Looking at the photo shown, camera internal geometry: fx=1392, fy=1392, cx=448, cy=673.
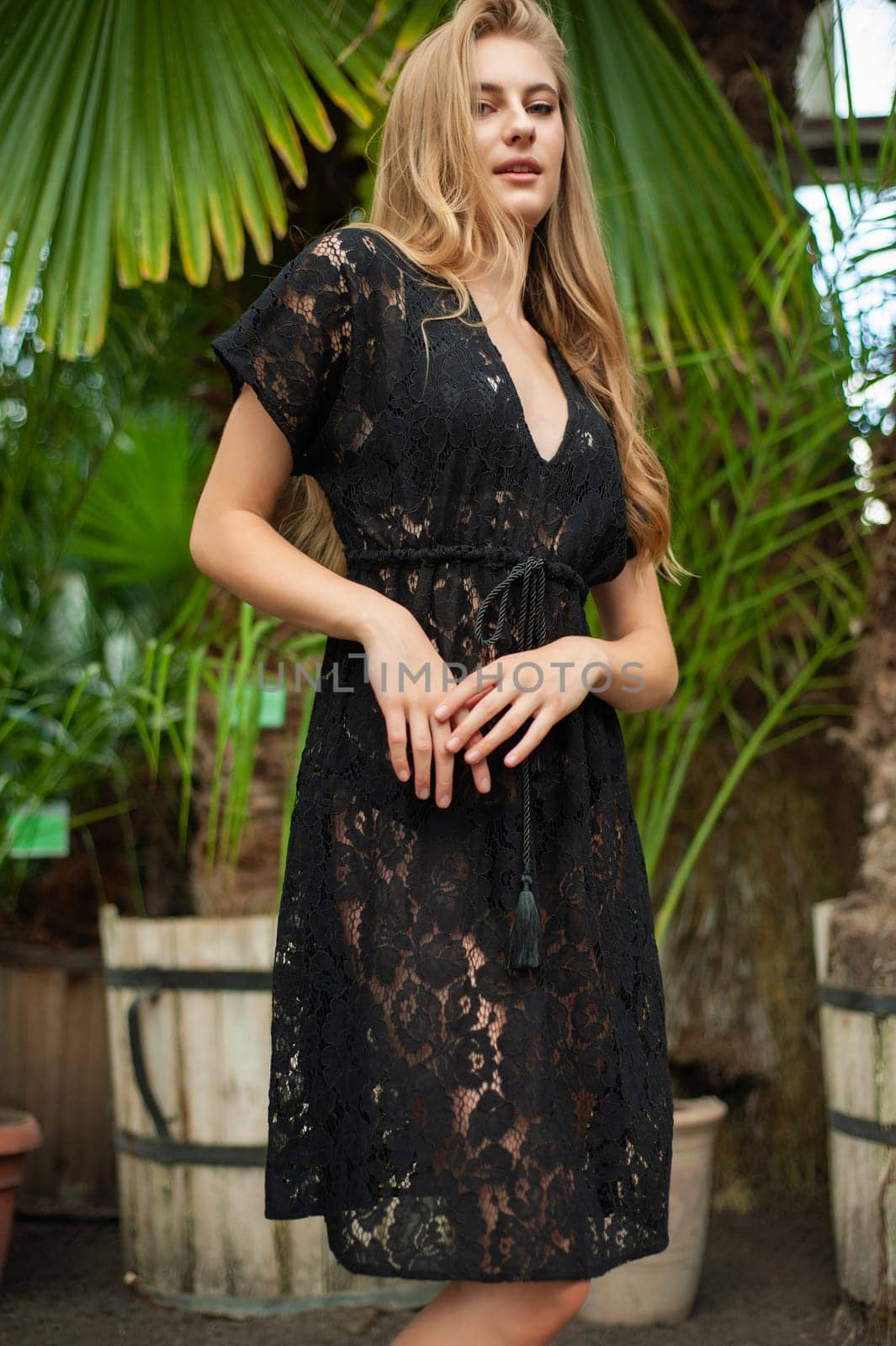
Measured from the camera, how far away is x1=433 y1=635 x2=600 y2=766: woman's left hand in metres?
1.24

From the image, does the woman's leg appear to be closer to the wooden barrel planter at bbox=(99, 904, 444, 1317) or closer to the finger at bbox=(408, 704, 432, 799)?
the finger at bbox=(408, 704, 432, 799)

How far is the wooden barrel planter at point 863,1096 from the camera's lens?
2.25 metres

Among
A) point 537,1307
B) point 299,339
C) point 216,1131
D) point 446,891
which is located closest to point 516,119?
point 299,339

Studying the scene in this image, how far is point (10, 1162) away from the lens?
2.55 meters

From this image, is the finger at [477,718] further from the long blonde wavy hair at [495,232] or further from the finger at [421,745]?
the long blonde wavy hair at [495,232]

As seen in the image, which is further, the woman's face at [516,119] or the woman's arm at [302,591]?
the woman's face at [516,119]

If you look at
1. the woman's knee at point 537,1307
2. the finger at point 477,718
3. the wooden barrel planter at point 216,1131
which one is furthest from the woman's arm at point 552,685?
the wooden barrel planter at point 216,1131

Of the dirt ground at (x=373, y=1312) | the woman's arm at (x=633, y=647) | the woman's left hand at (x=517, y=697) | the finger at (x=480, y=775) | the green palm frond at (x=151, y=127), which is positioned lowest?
the dirt ground at (x=373, y=1312)

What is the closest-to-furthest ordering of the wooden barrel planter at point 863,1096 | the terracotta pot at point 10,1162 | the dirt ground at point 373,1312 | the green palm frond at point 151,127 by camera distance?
1. the green palm frond at point 151,127
2. the wooden barrel planter at point 863,1096
3. the dirt ground at point 373,1312
4. the terracotta pot at point 10,1162

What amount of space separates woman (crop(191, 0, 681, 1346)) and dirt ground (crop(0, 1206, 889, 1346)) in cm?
127

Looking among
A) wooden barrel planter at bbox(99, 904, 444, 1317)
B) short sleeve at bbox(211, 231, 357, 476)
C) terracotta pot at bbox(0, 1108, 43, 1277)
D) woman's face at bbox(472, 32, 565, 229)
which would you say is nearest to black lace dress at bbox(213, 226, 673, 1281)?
short sleeve at bbox(211, 231, 357, 476)

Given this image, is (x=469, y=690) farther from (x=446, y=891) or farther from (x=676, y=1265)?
(x=676, y=1265)

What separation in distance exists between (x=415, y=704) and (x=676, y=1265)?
1.70m

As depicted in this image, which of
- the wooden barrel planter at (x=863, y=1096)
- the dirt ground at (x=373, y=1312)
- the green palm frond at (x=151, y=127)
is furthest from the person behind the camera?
the dirt ground at (x=373, y=1312)
